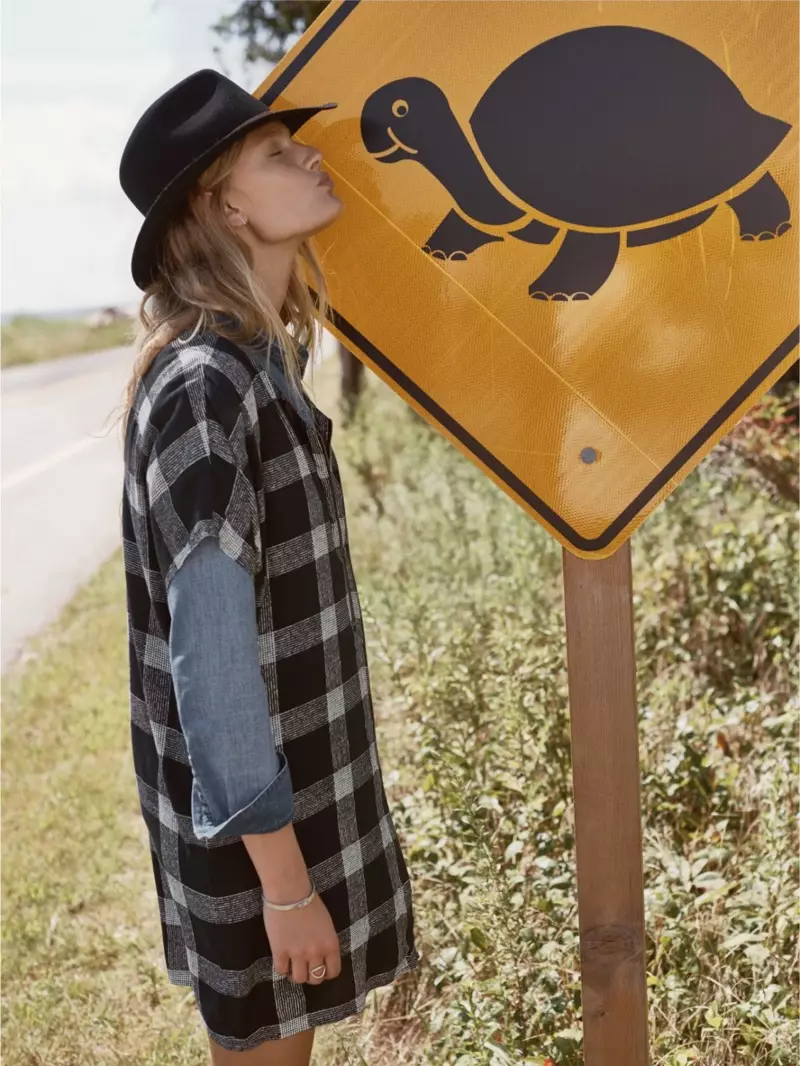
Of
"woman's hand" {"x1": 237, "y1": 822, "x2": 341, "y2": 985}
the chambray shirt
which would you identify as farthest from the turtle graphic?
"woman's hand" {"x1": 237, "y1": 822, "x2": 341, "y2": 985}

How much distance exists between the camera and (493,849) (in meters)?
2.68

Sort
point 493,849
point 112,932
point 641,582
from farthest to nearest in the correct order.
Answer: point 641,582 → point 112,932 → point 493,849

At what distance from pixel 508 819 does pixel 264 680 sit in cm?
151

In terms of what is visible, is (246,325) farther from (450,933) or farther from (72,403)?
(72,403)

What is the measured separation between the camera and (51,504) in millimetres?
9633

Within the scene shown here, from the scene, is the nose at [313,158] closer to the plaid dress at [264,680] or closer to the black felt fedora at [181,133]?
the black felt fedora at [181,133]

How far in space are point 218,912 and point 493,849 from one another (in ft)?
4.15

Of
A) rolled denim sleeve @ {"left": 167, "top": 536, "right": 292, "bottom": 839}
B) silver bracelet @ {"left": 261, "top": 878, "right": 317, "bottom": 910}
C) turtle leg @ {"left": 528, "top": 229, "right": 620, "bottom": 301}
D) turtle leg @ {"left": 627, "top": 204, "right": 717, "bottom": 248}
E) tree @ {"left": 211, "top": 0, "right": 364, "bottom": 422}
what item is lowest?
silver bracelet @ {"left": 261, "top": 878, "right": 317, "bottom": 910}

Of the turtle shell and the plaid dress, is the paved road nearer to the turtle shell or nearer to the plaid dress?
the plaid dress

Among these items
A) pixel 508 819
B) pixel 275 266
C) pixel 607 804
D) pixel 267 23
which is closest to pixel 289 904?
pixel 607 804

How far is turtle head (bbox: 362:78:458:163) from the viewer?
5.30 feet

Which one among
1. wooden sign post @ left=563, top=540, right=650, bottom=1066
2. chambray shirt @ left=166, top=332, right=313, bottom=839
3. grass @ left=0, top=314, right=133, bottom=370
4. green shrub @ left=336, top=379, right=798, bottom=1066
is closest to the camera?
chambray shirt @ left=166, top=332, right=313, bottom=839

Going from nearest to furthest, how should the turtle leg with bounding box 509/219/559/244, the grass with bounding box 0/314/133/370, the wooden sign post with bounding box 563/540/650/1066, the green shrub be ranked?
the turtle leg with bounding box 509/219/559/244, the wooden sign post with bounding box 563/540/650/1066, the green shrub, the grass with bounding box 0/314/133/370

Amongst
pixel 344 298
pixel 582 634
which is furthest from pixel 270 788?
pixel 344 298
